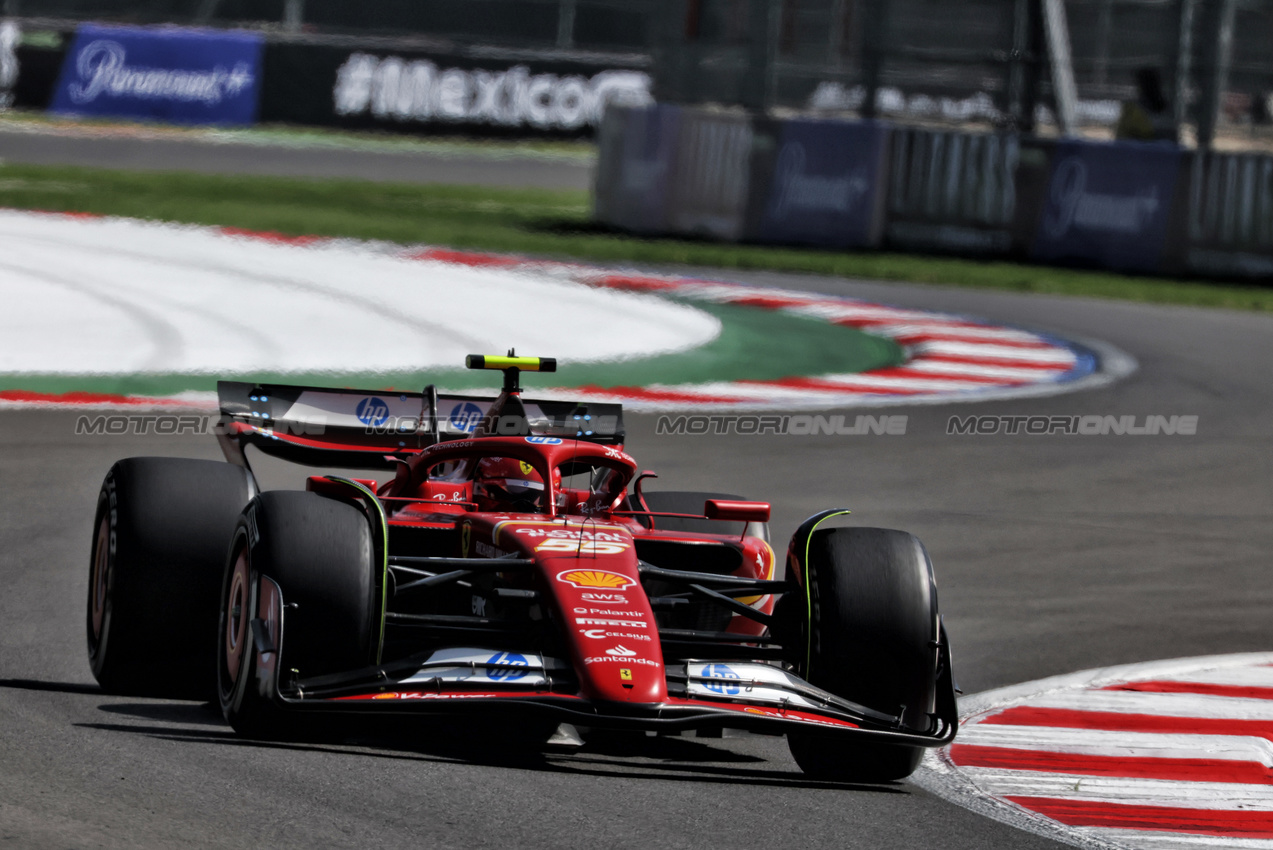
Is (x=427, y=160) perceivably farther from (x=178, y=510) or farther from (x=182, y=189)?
(x=178, y=510)

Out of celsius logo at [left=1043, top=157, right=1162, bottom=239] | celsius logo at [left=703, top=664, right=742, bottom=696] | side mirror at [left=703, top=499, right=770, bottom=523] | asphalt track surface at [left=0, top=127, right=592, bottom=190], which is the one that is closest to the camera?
celsius logo at [left=703, top=664, right=742, bottom=696]

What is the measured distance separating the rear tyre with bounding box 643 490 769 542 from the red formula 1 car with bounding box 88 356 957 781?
0.25 meters

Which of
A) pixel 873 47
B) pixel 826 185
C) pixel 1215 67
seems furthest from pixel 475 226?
pixel 1215 67

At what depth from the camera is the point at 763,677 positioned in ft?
18.4

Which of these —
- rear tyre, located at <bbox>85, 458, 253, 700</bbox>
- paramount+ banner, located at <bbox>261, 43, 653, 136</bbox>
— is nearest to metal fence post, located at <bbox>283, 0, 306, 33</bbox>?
paramount+ banner, located at <bbox>261, 43, 653, 136</bbox>

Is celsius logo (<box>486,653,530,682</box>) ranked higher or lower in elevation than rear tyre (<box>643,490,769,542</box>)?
lower

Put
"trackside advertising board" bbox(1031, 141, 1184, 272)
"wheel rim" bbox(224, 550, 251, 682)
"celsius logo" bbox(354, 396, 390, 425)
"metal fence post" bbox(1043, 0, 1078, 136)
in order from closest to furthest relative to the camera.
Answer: "wheel rim" bbox(224, 550, 251, 682)
"celsius logo" bbox(354, 396, 390, 425)
"trackside advertising board" bbox(1031, 141, 1184, 272)
"metal fence post" bbox(1043, 0, 1078, 136)

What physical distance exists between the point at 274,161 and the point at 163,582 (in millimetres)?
23161

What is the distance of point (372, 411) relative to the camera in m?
7.97

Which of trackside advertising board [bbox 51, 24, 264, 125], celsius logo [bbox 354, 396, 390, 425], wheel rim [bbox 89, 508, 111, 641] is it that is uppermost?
trackside advertising board [bbox 51, 24, 264, 125]

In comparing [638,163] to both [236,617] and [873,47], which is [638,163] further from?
[236,617]

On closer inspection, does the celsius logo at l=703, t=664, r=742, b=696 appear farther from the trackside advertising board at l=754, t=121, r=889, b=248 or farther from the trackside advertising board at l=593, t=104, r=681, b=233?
the trackside advertising board at l=593, t=104, r=681, b=233

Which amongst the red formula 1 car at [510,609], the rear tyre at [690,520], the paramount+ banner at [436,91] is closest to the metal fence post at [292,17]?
the paramount+ banner at [436,91]

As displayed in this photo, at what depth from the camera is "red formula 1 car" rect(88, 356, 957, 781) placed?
5375 mm
